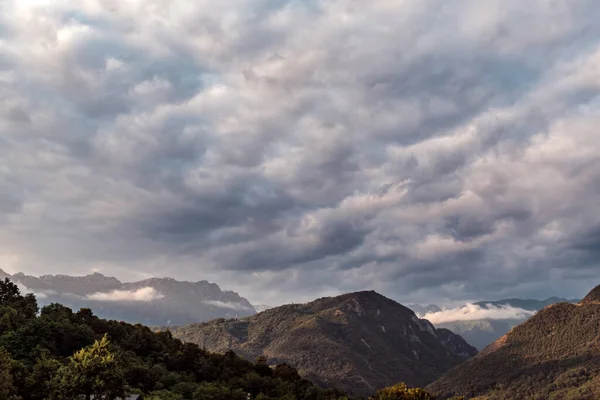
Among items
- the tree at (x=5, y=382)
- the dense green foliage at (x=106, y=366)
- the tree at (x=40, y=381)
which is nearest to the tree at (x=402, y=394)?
the dense green foliage at (x=106, y=366)

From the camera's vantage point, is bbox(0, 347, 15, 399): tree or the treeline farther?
the treeline

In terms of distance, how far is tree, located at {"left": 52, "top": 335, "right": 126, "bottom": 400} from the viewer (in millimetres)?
51156

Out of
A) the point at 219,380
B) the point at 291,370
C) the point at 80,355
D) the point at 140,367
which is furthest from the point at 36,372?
the point at 291,370

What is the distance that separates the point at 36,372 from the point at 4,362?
7649mm

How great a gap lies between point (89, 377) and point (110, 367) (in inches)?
83.7

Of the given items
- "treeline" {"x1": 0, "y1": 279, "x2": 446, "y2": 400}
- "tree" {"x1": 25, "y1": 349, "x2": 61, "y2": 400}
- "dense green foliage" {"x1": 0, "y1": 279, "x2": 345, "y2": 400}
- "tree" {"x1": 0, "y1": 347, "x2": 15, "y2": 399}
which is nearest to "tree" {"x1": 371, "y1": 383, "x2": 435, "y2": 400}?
"treeline" {"x1": 0, "y1": 279, "x2": 446, "y2": 400}

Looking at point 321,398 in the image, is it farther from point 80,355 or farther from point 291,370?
point 80,355

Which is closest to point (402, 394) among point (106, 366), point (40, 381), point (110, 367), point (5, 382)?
point (110, 367)

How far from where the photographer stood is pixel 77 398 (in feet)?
168

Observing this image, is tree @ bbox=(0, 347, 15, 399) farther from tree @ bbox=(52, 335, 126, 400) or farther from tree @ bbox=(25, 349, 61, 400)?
tree @ bbox=(25, 349, 61, 400)

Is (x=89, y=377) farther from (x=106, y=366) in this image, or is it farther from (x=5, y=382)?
(x=5, y=382)

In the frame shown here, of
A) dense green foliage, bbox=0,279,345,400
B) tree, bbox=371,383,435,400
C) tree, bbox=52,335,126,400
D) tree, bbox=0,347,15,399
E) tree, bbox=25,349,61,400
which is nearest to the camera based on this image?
tree, bbox=0,347,15,399

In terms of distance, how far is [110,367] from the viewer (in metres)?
52.8

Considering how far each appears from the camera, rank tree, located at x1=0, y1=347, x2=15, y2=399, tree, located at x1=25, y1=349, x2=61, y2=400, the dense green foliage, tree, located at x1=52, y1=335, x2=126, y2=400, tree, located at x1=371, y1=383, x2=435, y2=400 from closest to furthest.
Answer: tree, located at x1=0, y1=347, x2=15, y2=399 < tree, located at x1=52, y1=335, x2=126, y2=400 < the dense green foliage < tree, located at x1=25, y1=349, x2=61, y2=400 < tree, located at x1=371, y1=383, x2=435, y2=400
